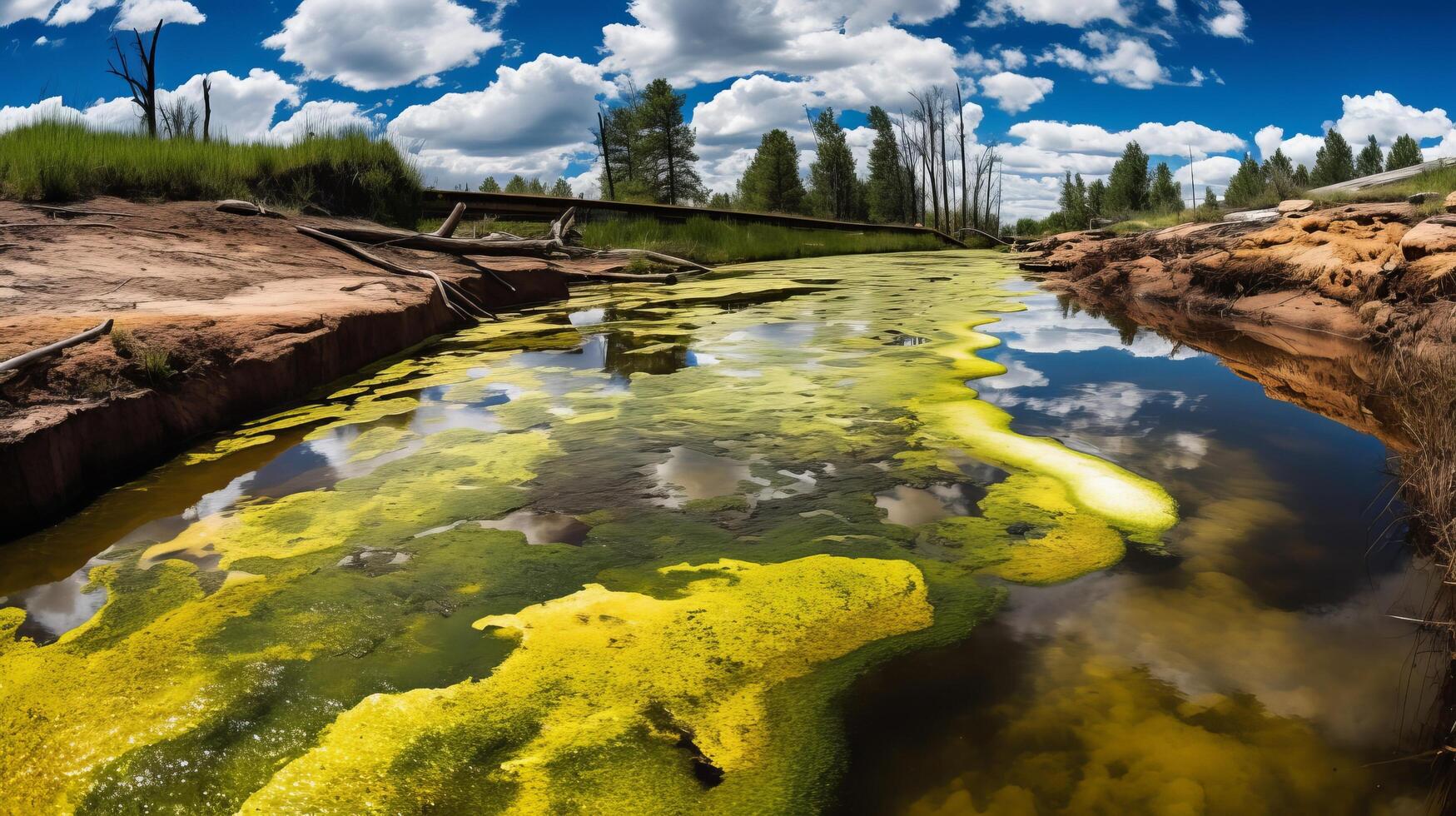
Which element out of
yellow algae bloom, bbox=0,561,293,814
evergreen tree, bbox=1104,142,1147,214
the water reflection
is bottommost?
yellow algae bloom, bbox=0,561,293,814

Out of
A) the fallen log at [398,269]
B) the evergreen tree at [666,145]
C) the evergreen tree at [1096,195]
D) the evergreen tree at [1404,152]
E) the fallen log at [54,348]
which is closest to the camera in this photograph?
the fallen log at [54,348]

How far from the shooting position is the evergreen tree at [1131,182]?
44938mm

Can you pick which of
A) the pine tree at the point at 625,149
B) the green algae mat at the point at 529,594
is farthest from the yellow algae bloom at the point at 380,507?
the pine tree at the point at 625,149

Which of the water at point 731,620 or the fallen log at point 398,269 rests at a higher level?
the fallen log at point 398,269

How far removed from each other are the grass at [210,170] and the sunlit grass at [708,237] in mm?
674

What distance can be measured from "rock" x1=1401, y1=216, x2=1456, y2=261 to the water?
75.6 inches

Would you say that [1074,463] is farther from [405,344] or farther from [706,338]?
[405,344]

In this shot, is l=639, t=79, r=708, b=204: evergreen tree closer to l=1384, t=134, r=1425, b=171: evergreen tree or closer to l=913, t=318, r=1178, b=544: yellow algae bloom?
l=913, t=318, r=1178, b=544: yellow algae bloom

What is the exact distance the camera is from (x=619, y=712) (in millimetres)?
1271

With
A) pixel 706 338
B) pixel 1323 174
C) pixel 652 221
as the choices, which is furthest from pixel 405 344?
pixel 1323 174

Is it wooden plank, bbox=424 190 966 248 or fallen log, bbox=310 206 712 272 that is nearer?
fallen log, bbox=310 206 712 272

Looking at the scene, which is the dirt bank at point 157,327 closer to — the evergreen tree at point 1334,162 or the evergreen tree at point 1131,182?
the evergreen tree at point 1131,182

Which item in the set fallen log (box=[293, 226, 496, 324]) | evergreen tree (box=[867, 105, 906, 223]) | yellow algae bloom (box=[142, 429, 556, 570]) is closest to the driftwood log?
fallen log (box=[293, 226, 496, 324])

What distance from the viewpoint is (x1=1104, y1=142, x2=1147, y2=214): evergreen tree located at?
147 feet
